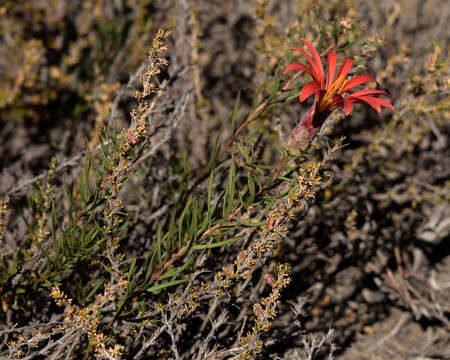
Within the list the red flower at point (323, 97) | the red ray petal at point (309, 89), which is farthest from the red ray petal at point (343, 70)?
the red ray petal at point (309, 89)

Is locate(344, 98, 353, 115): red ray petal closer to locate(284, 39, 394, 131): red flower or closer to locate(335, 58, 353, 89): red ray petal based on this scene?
locate(284, 39, 394, 131): red flower

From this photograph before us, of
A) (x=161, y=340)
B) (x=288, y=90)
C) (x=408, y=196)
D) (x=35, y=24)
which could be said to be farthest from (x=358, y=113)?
(x=35, y=24)

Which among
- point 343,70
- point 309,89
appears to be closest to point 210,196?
point 309,89

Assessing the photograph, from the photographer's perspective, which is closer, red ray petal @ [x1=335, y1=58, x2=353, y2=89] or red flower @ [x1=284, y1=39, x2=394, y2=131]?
red flower @ [x1=284, y1=39, x2=394, y2=131]

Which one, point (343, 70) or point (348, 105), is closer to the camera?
point (348, 105)

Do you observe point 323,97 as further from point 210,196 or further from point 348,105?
point 210,196

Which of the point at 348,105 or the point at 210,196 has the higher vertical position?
the point at 348,105

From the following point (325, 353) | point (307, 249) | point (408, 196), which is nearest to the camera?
point (325, 353)

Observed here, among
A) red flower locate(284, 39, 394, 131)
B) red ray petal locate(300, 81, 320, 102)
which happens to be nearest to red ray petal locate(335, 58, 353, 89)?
red flower locate(284, 39, 394, 131)

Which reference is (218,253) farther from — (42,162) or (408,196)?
(42,162)
